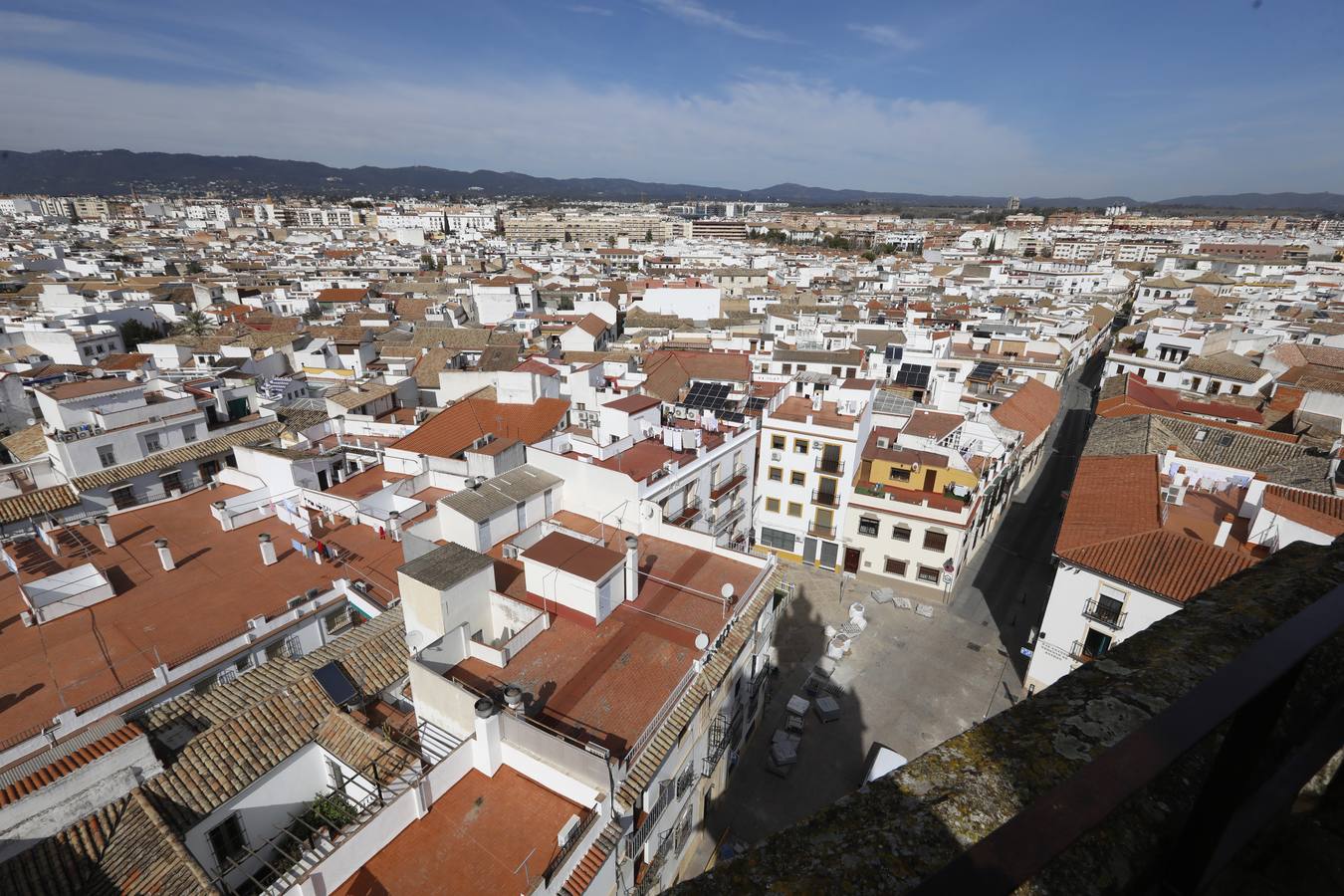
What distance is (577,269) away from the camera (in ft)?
378

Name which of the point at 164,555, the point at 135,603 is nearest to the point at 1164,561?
the point at 135,603

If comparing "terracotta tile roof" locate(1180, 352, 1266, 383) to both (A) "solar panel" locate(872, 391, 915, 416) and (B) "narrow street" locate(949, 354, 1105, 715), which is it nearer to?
(B) "narrow street" locate(949, 354, 1105, 715)

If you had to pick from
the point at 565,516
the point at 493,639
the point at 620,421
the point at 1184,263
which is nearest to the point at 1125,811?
the point at 493,639

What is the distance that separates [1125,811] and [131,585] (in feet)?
85.2

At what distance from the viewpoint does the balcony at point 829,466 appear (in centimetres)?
2983

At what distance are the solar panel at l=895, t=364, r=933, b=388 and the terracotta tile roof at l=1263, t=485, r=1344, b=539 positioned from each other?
2323 centimetres

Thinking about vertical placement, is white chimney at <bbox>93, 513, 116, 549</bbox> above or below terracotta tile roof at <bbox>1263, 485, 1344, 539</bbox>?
below

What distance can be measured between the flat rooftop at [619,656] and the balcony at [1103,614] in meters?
11.9

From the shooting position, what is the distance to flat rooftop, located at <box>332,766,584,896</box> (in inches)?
437

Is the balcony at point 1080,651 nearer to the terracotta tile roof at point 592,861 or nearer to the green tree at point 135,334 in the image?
the terracotta tile roof at point 592,861

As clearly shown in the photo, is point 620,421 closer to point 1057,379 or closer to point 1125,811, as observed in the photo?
point 1125,811

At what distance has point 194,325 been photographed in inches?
2323

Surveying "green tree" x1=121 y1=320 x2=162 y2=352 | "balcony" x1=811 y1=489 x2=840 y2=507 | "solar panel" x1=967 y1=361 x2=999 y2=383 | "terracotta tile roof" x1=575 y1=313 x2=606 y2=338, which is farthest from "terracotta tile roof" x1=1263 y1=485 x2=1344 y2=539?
"green tree" x1=121 y1=320 x2=162 y2=352

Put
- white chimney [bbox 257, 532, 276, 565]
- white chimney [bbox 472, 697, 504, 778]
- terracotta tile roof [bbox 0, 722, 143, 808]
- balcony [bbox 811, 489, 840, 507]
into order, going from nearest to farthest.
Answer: terracotta tile roof [bbox 0, 722, 143, 808] < white chimney [bbox 472, 697, 504, 778] < white chimney [bbox 257, 532, 276, 565] < balcony [bbox 811, 489, 840, 507]
